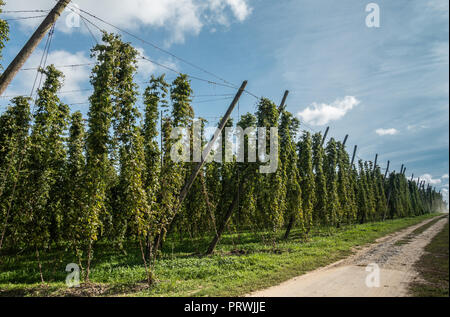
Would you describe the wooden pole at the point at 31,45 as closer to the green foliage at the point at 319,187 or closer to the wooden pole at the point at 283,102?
the wooden pole at the point at 283,102

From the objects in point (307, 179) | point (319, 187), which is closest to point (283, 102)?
point (307, 179)

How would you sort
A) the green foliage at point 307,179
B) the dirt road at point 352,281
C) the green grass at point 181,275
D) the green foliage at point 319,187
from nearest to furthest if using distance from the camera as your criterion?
the dirt road at point 352,281
the green grass at point 181,275
the green foliage at point 307,179
the green foliage at point 319,187

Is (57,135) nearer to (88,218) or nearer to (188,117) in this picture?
(88,218)

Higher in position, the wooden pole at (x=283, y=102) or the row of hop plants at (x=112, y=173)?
the wooden pole at (x=283, y=102)

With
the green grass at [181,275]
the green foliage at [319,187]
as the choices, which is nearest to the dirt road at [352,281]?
the green grass at [181,275]

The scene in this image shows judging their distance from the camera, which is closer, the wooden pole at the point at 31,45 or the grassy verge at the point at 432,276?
the wooden pole at the point at 31,45

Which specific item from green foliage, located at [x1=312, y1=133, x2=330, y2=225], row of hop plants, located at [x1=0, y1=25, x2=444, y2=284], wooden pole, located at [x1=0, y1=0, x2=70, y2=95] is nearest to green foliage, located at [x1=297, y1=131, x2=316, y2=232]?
row of hop plants, located at [x1=0, y1=25, x2=444, y2=284]

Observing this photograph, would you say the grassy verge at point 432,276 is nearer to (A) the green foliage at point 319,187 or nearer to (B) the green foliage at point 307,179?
(B) the green foliage at point 307,179

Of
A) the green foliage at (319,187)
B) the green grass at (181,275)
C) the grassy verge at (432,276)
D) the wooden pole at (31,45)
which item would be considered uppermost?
the wooden pole at (31,45)

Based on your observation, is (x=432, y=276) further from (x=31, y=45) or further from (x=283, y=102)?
(x=31, y=45)

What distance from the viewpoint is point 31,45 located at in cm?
662

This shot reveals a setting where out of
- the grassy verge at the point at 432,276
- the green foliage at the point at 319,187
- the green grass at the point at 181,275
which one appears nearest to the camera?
the grassy verge at the point at 432,276

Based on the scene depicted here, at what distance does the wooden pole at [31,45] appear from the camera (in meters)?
6.19
